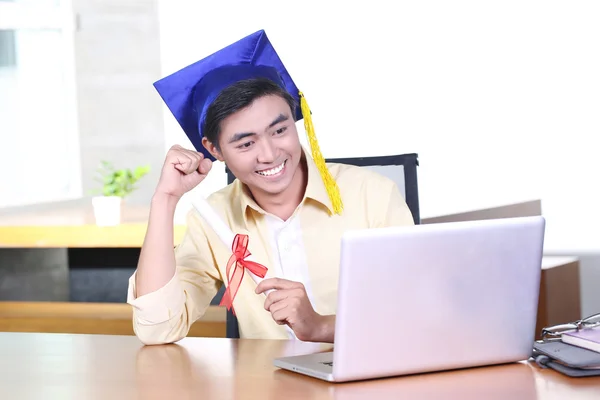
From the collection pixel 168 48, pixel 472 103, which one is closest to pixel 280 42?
pixel 168 48

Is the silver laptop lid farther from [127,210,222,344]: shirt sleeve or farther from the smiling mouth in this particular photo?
the smiling mouth

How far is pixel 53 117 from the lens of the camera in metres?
4.88

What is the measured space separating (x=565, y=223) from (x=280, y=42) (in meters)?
1.70

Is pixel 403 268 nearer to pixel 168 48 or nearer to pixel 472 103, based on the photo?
pixel 472 103

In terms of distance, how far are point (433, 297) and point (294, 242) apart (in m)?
0.76

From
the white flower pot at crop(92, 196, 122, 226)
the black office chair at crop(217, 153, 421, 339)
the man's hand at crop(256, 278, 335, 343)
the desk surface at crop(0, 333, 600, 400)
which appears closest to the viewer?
the desk surface at crop(0, 333, 600, 400)

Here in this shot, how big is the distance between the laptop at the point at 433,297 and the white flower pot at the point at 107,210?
186cm

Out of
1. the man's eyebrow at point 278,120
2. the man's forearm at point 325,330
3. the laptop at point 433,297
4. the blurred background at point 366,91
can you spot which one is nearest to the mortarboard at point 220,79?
the man's eyebrow at point 278,120

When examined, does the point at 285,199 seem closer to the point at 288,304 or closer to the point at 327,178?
the point at 327,178

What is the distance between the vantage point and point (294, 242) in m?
2.09

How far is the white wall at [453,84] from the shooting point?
13.7 feet

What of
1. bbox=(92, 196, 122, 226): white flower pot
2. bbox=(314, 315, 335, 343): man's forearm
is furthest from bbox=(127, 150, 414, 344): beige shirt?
bbox=(92, 196, 122, 226): white flower pot

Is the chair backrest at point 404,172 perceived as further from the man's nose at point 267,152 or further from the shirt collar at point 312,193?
the man's nose at point 267,152

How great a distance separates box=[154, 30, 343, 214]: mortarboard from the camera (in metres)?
1.99
